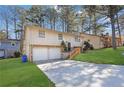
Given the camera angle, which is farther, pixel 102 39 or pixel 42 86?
pixel 102 39

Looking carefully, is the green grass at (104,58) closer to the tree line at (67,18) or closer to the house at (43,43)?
the house at (43,43)

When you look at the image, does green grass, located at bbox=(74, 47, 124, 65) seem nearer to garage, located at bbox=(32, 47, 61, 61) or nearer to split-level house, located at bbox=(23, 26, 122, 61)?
split-level house, located at bbox=(23, 26, 122, 61)

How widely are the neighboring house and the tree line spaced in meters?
0.91

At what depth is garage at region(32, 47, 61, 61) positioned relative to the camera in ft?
46.9

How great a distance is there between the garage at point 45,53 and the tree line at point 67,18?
4240mm

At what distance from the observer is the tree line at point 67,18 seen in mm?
17516

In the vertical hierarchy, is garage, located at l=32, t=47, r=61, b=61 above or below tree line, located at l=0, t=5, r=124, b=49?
below

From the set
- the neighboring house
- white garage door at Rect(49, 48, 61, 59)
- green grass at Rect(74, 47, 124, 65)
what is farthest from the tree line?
green grass at Rect(74, 47, 124, 65)
